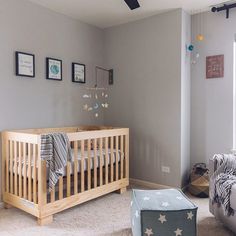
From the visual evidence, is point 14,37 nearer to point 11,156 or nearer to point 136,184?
point 11,156

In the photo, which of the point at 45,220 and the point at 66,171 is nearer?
the point at 45,220

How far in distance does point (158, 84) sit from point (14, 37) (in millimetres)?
1932

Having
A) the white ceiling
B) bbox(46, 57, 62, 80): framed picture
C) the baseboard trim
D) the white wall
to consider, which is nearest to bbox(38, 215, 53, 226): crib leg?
the baseboard trim

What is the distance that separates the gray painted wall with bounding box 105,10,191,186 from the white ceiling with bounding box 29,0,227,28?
0.49 ft

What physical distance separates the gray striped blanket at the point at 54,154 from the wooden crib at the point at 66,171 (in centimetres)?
5

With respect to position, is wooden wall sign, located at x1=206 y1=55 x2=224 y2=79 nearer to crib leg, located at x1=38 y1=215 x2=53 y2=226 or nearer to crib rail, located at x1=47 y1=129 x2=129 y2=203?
crib rail, located at x1=47 y1=129 x2=129 y2=203

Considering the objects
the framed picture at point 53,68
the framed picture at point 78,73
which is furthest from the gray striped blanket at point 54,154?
the framed picture at point 78,73

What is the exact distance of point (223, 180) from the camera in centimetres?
226

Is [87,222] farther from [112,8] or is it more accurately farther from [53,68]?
[112,8]

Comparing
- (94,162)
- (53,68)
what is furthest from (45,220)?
(53,68)

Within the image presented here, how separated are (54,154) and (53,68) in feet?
4.57

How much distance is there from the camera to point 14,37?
2.91 m

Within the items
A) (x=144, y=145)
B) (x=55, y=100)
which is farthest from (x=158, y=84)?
(x=55, y=100)

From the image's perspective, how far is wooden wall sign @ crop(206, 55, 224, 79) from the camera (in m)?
3.28
